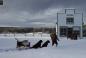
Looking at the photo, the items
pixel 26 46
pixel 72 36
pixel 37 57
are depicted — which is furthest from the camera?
pixel 72 36

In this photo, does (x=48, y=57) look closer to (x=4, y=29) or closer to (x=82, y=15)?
(x=82, y=15)

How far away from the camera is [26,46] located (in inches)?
908

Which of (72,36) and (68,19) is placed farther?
(68,19)

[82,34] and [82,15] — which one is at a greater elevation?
[82,15]

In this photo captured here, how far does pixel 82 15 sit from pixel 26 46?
98.7ft

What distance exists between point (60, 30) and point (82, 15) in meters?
5.12

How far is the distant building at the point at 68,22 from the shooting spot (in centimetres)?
5106

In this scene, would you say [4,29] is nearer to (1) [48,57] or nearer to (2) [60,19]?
(2) [60,19]

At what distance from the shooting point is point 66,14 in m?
51.4

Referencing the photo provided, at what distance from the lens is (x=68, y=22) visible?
167 feet

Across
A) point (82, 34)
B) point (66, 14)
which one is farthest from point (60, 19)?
point (82, 34)

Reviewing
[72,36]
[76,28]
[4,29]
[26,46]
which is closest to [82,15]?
[76,28]

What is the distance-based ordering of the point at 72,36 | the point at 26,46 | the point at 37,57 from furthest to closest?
1. the point at 72,36
2. the point at 26,46
3. the point at 37,57

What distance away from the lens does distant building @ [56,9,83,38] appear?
2010 inches
